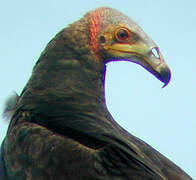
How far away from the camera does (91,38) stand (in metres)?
6.03

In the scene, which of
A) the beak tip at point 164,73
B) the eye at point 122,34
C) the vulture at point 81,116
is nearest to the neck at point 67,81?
the vulture at point 81,116

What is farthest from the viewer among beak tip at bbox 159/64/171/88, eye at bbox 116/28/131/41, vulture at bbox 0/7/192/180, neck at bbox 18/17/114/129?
eye at bbox 116/28/131/41

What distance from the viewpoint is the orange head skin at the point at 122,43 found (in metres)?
5.84

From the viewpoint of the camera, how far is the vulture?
5129 mm

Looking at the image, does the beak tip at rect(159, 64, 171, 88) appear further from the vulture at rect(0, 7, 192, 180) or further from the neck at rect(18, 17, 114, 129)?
the neck at rect(18, 17, 114, 129)

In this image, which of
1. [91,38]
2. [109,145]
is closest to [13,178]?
[109,145]

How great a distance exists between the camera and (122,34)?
235 inches

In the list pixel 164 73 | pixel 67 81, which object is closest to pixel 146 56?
pixel 164 73

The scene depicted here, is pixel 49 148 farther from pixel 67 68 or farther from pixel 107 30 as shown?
pixel 107 30

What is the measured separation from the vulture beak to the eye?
0.05 metres

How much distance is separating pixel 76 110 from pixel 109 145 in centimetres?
48

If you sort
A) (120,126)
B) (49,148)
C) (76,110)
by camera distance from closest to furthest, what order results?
(49,148) → (76,110) → (120,126)

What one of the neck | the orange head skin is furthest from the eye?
the neck

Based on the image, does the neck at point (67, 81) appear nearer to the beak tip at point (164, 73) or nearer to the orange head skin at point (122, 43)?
the orange head skin at point (122, 43)
